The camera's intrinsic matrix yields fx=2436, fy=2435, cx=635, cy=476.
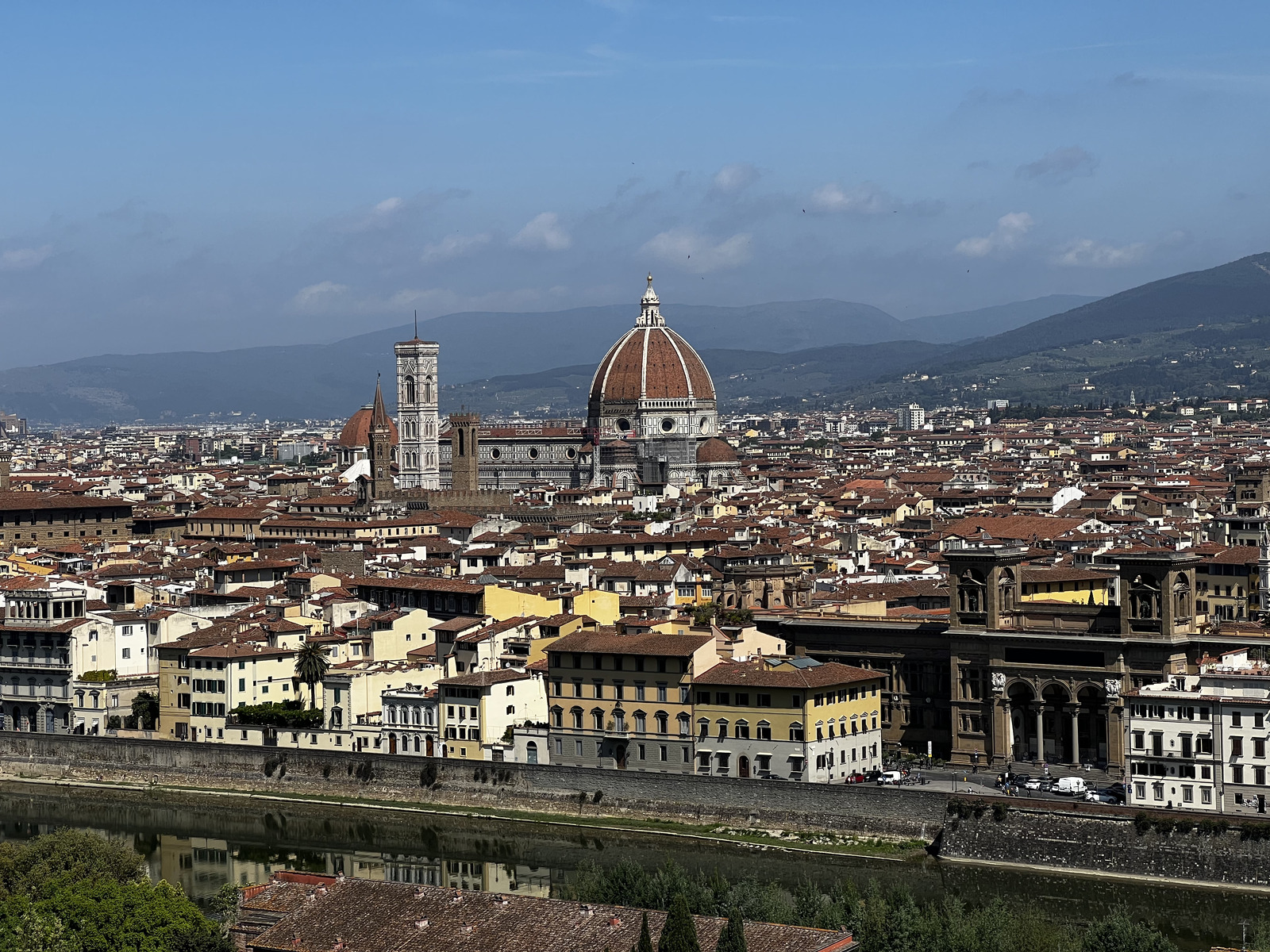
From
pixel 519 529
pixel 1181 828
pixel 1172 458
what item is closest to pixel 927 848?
pixel 1181 828

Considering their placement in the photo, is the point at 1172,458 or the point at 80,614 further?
the point at 1172,458

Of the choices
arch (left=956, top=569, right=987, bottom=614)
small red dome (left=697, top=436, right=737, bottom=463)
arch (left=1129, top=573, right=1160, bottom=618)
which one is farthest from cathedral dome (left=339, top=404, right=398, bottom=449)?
arch (left=1129, top=573, right=1160, bottom=618)

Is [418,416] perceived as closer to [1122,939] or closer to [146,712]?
[146,712]

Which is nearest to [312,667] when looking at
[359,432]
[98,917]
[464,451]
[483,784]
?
[483,784]

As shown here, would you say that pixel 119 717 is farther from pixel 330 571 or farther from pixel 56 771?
pixel 330 571

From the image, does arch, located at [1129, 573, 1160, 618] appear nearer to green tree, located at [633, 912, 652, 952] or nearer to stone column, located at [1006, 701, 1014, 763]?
stone column, located at [1006, 701, 1014, 763]

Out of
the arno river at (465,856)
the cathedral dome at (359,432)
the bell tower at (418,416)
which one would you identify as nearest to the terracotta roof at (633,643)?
the arno river at (465,856)

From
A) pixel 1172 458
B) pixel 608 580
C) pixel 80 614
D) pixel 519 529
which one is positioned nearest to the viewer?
pixel 80 614
